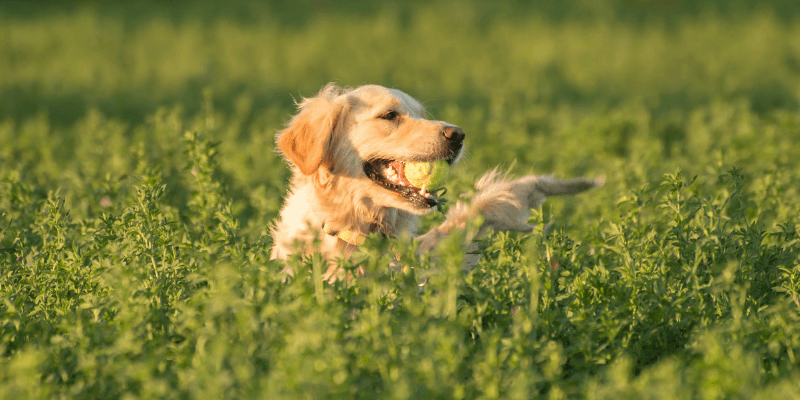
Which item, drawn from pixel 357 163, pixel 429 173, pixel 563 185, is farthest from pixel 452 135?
pixel 563 185

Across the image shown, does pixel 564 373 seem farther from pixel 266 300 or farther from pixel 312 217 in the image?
pixel 312 217

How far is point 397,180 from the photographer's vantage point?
15.0 ft

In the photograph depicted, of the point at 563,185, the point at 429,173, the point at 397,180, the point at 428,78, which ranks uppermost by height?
the point at 429,173

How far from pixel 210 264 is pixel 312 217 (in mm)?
1300

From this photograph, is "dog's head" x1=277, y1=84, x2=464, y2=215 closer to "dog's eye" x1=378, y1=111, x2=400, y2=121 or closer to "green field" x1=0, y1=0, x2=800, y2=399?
"dog's eye" x1=378, y1=111, x2=400, y2=121

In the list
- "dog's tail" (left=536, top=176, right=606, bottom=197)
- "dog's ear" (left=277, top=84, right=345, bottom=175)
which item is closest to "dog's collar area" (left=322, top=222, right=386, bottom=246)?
"dog's ear" (left=277, top=84, right=345, bottom=175)

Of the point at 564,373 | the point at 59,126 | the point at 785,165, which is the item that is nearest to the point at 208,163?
the point at 564,373

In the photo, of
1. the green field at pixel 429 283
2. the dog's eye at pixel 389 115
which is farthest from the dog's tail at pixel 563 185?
the dog's eye at pixel 389 115

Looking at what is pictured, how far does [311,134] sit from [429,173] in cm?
74

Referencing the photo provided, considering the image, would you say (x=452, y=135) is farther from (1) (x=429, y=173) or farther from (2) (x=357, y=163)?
(2) (x=357, y=163)

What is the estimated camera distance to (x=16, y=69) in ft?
61.0

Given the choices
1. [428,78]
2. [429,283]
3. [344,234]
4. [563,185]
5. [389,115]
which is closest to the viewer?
[429,283]

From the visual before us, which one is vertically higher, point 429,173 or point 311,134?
point 311,134

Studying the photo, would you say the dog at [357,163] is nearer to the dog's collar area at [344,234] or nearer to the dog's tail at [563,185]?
the dog's collar area at [344,234]
